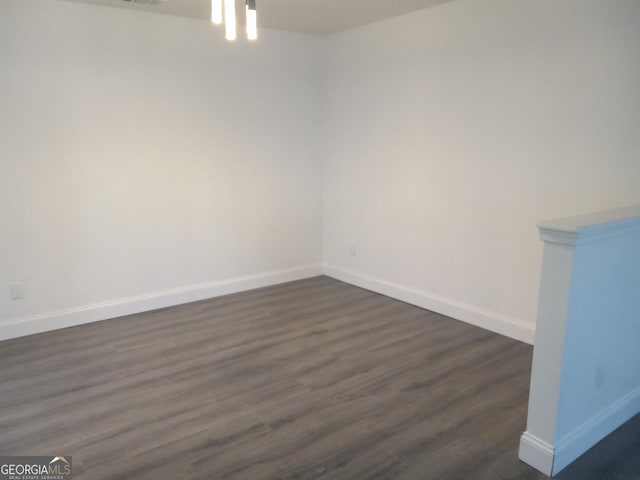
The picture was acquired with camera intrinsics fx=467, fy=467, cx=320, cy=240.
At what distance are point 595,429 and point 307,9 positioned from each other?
11.7 ft

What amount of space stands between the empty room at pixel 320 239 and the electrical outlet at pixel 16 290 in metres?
0.02

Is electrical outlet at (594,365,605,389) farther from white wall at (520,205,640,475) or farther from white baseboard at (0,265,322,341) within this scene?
white baseboard at (0,265,322,341)

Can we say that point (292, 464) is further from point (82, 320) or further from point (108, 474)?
point (82, 320)

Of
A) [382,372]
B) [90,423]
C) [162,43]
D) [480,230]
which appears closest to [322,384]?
[382,372]

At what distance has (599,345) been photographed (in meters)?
2.27

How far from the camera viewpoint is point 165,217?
4277 mm

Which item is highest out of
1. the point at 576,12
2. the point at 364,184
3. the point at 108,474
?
the point at 576,12

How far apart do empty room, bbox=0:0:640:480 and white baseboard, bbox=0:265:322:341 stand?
0.07 ft

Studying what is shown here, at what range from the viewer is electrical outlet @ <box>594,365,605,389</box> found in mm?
2291

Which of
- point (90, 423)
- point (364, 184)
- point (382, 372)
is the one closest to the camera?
point (90, 423)

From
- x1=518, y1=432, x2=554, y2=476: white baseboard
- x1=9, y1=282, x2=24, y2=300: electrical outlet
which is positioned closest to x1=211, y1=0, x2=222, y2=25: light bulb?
x1=518, y1=432, x2=554, y2=476: white baseboard

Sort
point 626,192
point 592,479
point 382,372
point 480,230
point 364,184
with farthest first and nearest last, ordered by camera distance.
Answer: point 364,184 → point 480,230 → point 382,372 → point 626,192 → point 592,479

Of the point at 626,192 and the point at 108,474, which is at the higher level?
the point at 626,192

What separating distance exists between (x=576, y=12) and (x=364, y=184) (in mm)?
2323
